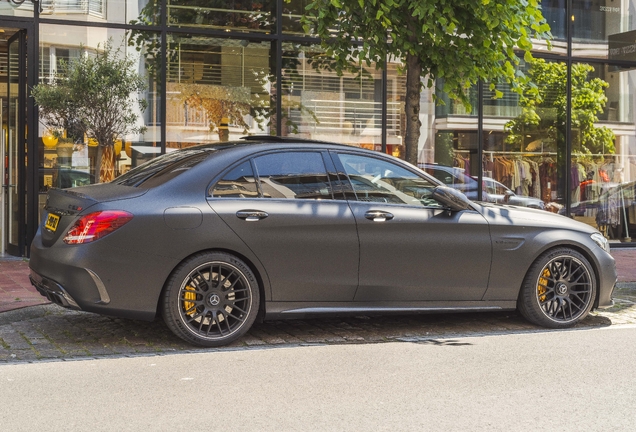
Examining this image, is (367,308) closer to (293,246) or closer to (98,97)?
(293,246)

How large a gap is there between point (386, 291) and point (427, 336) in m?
0.58

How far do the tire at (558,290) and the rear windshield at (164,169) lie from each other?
2949 millimetres

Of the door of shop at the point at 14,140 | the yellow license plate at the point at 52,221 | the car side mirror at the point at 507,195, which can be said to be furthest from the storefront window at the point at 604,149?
the yellow license plate at the point at 52,221

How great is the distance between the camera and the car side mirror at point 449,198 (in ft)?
24.1

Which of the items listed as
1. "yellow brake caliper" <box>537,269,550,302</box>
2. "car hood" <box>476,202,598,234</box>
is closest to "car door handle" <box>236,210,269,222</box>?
"car hood" <box>476,202,598,234</box>

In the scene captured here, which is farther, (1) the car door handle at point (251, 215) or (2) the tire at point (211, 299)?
(1) the car door handle at point (251, 215)

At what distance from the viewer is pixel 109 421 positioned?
Result: 475cm

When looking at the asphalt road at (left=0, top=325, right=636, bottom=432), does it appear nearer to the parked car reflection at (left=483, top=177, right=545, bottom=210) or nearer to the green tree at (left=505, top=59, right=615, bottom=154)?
the parked car reflection at (left=483, top=177, right=545, bottom=210)

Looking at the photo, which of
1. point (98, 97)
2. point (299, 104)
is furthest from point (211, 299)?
point (299, 104)

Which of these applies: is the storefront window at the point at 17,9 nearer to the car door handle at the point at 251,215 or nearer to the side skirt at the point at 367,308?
the car door handle at the point at 251,215

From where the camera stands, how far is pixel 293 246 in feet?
22.5

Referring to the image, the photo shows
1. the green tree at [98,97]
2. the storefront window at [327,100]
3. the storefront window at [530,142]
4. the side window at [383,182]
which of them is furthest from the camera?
the storefront window at [530,142]

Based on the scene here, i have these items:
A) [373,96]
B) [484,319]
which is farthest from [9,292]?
[373,96]

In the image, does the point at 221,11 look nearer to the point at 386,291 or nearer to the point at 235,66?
the point at 235,66
